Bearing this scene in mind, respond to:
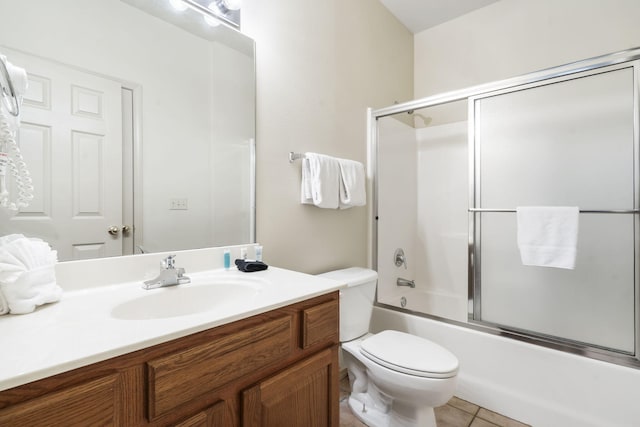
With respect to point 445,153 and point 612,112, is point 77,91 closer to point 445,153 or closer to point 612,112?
A: point 445,153

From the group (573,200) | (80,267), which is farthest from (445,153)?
(80,267)

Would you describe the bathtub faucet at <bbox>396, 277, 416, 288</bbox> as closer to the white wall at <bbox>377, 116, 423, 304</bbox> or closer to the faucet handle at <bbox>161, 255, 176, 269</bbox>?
the white wall at <bbox>377, 116, 423, 304</bbox>

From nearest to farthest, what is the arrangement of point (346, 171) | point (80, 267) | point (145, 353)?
point (145, 353)
point (80, 267)
point (346, 171)

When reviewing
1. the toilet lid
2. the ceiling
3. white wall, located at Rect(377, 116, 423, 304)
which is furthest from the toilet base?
the ceiling

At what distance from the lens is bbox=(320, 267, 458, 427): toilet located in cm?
121

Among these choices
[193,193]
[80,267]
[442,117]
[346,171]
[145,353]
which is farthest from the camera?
[442,117]

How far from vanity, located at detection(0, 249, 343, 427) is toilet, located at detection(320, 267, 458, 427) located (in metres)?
0.35

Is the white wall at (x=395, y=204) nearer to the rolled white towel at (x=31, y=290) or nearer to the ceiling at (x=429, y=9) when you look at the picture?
the ceiling at (x=429, y=9)

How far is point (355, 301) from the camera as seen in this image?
5.16 feet

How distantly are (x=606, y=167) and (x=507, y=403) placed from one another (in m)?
1.49

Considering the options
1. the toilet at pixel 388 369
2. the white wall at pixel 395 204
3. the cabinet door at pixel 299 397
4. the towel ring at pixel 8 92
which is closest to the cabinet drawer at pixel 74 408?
the cabinet door at pixel 299 397

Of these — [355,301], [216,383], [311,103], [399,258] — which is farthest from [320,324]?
[399,258]

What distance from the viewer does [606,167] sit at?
5.88 ft

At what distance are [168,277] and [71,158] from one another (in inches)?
19.0
